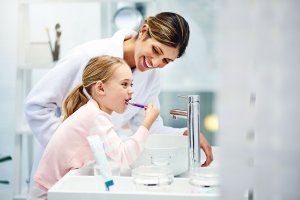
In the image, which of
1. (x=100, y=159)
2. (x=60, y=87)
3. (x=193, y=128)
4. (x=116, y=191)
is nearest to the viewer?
(x=116, y=191)

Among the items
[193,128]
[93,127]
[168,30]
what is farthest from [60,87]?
[193,128]

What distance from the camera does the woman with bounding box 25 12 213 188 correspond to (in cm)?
143

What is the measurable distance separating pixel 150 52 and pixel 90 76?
0.22m

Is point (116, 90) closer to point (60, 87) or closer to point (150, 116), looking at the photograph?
point (150, 116)

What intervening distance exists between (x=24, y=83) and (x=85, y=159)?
3.37 feet

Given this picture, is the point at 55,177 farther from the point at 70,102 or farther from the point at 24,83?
the point at 24,83

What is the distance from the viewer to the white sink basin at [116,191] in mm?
923

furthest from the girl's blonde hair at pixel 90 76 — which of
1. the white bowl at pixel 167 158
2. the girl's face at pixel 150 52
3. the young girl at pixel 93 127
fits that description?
the white bowl at pixel 167 158

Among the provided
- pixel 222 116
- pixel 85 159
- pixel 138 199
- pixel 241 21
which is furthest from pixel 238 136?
pixel 85 159

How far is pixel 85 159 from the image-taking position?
1288 mm

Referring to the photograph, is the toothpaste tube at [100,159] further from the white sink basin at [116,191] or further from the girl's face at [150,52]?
the girl's face at [150,52]

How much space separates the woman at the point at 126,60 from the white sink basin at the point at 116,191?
1.16 feet

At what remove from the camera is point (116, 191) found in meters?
0.97

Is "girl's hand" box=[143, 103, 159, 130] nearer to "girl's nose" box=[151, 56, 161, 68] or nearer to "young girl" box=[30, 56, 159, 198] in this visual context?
"young girl" box=[30, 56, 159, 198]
